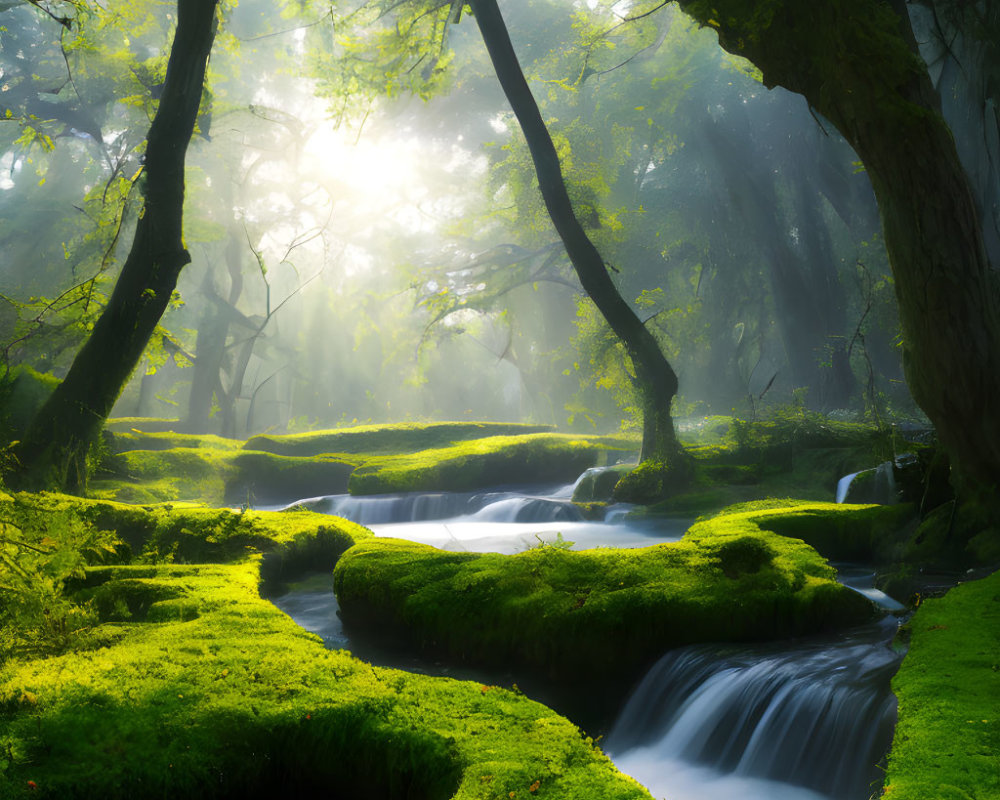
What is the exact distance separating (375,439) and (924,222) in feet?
60.0

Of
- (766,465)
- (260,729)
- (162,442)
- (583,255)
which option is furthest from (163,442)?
(260,729)

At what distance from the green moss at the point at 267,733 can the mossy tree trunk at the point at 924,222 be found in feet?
17.1

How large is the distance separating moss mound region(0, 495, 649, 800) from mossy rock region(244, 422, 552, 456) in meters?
17.5

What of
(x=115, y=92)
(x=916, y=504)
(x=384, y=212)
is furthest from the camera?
(x=384, y=212)

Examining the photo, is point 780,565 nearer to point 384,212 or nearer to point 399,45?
point 399,45

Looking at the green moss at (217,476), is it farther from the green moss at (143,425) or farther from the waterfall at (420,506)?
the green moss at (143,425)

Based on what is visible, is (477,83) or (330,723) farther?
(477,83)

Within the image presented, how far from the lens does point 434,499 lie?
49.7 ft

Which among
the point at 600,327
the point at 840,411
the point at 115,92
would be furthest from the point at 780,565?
the point at 115,92

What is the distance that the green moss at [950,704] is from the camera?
269 cm

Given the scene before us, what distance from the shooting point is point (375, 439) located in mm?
22797

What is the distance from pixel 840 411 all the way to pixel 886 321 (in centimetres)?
297

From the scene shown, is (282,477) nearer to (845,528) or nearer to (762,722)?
(845,528)

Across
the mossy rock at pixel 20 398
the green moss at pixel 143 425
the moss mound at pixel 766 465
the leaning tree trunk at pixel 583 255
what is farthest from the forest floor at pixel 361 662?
the green moss at pixel 143 425
